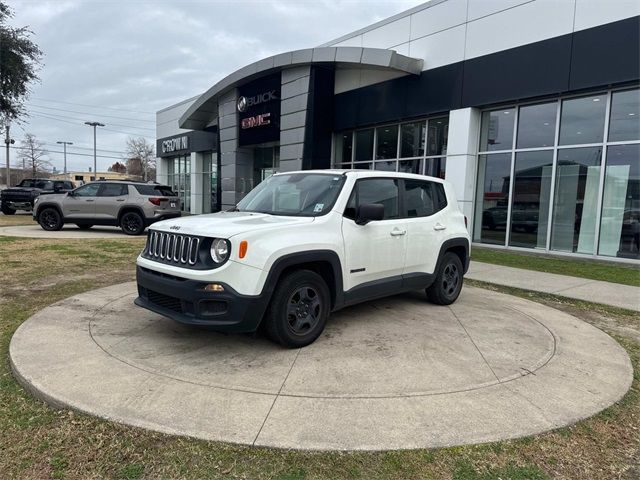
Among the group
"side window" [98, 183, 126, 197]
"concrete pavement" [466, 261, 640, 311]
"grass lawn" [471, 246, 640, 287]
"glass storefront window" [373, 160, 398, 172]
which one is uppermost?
"glass storefront window" [373, 160, 398, 172]

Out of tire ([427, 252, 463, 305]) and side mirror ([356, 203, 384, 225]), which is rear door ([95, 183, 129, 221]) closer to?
tire ([427, 252, 463, 305])

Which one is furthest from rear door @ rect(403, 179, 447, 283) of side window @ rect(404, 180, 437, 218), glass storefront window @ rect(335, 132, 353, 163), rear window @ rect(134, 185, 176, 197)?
glass storefront window @ rect(335, 132, 353, 163)

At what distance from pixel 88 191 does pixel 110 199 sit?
3.06ft

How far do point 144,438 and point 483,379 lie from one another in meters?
2.63

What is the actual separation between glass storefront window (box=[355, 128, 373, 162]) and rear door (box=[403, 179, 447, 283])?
36.9 feet

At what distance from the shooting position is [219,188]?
76.8 feet

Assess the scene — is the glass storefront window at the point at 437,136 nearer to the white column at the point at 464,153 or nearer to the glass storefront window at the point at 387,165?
the white column at the point at 464,153

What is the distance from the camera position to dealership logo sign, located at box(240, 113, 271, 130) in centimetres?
1923

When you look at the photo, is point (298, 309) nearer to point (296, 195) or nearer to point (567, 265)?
point (296, 195)

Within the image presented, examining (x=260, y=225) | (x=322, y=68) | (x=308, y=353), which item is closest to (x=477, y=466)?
(x=308, y=353)

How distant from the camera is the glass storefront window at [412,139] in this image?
1521 centimetres

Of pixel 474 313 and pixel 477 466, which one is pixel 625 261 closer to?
pixel 474 313

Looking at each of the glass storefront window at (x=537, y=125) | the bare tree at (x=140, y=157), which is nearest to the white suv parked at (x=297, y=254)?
the glass storefront window at (x=537, y=125)

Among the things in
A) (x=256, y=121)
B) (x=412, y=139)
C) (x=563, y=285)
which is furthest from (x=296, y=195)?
(x=256, y=121)
